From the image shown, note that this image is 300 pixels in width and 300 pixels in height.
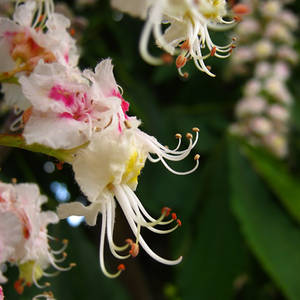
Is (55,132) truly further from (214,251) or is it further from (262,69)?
(262,69)

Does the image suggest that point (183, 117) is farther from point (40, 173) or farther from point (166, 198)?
point (40, 173)

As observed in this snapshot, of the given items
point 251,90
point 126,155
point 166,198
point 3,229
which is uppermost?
point 126,155

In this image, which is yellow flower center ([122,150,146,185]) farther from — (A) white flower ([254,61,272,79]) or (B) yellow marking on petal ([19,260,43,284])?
(A) white flower ([254,61,272,79])

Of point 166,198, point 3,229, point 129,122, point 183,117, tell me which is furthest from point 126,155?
point 183,117

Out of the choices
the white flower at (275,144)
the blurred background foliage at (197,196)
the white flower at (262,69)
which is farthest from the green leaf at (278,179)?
the white flower at (262,69)

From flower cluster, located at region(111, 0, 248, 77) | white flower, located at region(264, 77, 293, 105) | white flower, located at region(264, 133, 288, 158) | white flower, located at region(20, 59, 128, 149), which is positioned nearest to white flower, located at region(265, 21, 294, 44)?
white flower, located at region(264, 77, 293, 105)

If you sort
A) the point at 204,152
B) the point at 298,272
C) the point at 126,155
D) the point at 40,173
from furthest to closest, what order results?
the point at 204,152, the point at 40,173, the point at 298,272, the point at 126,155

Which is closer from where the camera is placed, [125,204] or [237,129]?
[125,204]

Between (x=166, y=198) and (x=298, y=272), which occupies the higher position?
(x=298, y=272)
